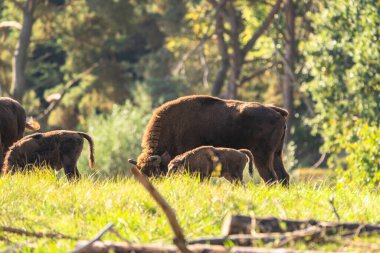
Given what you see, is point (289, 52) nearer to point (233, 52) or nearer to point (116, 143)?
point (233, 52)

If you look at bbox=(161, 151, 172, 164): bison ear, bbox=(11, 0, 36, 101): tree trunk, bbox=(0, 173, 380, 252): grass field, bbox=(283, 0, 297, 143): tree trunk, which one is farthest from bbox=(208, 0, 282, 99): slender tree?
Result: bbox=(0, 173, 380, 252): grass field

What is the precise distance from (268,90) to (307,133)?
310cm

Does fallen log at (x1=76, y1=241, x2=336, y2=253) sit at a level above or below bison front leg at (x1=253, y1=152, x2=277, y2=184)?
above

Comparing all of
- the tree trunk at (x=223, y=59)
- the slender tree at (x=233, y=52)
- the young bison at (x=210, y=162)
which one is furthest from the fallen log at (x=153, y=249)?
the tree trunk at (x=223, y=59)

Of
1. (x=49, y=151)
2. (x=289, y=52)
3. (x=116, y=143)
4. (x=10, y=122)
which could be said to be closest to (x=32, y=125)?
(x=10, y=122)

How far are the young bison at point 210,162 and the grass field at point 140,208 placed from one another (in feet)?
6.22

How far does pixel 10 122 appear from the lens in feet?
52.4

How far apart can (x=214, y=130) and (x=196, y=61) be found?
32885 millimetres

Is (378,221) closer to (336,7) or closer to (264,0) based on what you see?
(336,7)

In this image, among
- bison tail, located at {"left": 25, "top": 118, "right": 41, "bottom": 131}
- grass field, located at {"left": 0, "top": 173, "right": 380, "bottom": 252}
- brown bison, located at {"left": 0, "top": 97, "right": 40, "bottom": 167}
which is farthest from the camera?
bison tail, located at {"left": 25, "top": 118, "right": 41, "bottom": 131}

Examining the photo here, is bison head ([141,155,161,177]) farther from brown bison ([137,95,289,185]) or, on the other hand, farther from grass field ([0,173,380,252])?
grass field ([0,173,380,252])

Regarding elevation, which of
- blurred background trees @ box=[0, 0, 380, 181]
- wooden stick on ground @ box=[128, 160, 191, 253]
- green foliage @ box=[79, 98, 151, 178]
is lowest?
green foliage @ box=[79, 98, 151, 178]

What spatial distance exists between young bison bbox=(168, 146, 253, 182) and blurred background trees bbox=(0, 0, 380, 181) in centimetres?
977

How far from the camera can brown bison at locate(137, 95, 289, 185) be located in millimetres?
14602
